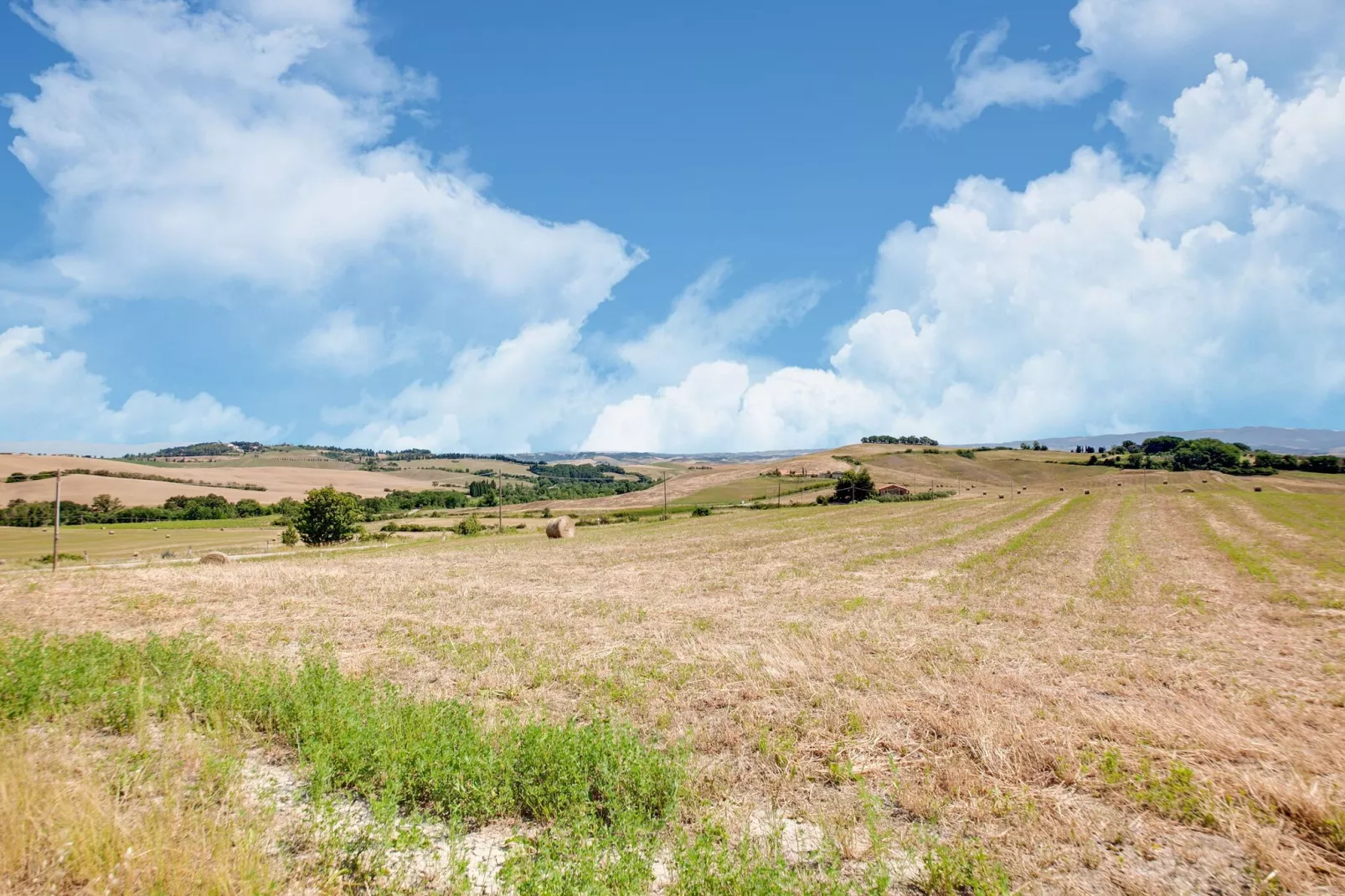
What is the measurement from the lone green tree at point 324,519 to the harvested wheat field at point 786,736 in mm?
53775

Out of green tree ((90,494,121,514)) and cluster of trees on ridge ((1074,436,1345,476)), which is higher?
cluster of trees on ridge ((1074,436,1345,476))

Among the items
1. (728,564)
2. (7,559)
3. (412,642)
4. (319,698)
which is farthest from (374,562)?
(7,559)

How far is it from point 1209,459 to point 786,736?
597 ft

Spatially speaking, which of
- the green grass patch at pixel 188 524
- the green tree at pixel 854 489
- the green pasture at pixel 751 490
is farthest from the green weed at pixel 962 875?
the green grass patch at pixel 188 524

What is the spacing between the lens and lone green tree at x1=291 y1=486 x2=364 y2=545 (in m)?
71.6

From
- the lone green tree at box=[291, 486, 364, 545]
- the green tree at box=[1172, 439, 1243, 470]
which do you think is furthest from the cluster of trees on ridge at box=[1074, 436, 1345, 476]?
the lone green tree at box=[291, 486, 364, 545]

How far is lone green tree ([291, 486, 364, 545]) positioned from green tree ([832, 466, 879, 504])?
69.9m

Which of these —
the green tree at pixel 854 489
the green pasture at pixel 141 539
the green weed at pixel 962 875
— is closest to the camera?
the green weed at pixel 962 875

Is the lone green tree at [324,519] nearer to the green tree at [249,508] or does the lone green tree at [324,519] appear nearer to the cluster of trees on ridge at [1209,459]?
the green tree at [249,508]

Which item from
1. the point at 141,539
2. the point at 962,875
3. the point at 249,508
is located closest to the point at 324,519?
the point at 141,539

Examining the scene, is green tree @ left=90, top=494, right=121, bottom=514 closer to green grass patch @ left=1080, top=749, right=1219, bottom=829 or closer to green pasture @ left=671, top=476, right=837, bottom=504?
green pasture @ left=671, top=476, right=837, bottom=504

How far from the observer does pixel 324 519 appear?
72000 millimetres

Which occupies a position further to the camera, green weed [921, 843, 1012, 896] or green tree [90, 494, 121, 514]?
green tree [90, 494, 121, 514]

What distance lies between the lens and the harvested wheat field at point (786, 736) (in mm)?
5332
